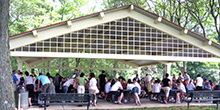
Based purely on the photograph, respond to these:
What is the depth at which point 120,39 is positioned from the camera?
1337 cm

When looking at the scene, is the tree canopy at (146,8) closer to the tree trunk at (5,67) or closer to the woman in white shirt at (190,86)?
the woman in white shirt at (190,86)

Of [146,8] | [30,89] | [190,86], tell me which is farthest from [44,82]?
[146,8]

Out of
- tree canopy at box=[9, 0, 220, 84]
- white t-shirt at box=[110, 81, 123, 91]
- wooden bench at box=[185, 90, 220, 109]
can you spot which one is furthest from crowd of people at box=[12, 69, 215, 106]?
tree canopy at box=[9, 0, 220, 84]

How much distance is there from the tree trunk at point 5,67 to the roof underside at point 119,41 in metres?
4.30

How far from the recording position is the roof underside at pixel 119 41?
12.2m

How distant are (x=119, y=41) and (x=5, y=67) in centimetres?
695

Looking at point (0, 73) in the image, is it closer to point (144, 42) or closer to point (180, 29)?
point (144, 42)

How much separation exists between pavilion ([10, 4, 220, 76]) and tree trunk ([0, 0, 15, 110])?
13.8 feet

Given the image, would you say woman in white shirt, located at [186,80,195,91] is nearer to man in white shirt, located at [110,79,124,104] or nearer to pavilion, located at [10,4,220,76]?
pavilion, located at [10,4,220,76]

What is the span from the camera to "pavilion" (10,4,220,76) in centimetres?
1212

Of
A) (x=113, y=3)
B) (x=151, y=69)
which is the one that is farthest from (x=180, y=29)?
(x=151, y=69)

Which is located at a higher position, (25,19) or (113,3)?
(113,3)

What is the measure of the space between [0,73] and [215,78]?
3935 cm

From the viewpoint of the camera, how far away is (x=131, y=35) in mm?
13430
